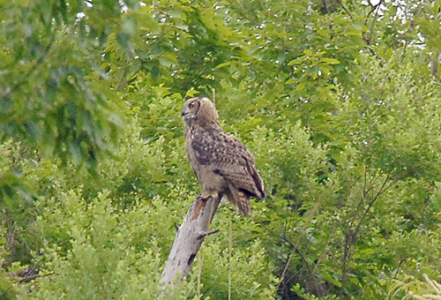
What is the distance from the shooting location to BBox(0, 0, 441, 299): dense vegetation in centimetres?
441

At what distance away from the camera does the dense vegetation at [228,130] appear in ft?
14.5

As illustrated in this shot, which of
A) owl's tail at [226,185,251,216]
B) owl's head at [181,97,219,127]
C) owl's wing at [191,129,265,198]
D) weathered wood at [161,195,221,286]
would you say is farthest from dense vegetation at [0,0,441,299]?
owl's head at [181,97,219,127]

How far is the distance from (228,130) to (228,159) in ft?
9.68

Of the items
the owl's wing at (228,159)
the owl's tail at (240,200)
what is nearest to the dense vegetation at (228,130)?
the owl's tail at (240,200)

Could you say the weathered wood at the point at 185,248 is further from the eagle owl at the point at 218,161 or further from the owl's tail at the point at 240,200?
the owl's tail at the point at 240,200

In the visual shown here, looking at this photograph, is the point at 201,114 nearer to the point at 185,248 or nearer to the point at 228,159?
the point at 228,159

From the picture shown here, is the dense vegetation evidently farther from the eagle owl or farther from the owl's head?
the owl's head

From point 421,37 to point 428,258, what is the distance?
6240 mm

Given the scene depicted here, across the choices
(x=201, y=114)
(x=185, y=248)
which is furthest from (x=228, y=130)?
(x=185, y=248)

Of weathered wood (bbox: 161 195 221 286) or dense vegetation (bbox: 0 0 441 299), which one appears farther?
weathered wood (bbox: 161 195 221 286)

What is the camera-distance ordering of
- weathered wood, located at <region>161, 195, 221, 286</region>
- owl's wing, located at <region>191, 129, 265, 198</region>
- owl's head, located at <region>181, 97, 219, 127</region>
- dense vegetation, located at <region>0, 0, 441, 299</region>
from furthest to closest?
1. owl's head, located at <region>181, 97, 219, 127</region>
2. owl's wing, located at <region>191, 129, 265, 198</region>
3. weathered wood, located at <region>161, 195, 221, 286</region>
4. dense vegetation, located at <region>0, 0, 441, 299</region>

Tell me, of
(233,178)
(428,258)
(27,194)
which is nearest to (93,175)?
(27,194)

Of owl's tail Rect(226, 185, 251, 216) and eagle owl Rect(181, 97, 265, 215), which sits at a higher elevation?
eagle owl Rect(181, 97, 265, 215)

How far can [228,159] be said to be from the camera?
7.62 metres
